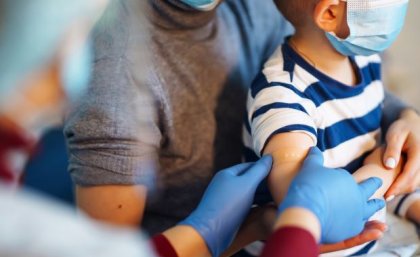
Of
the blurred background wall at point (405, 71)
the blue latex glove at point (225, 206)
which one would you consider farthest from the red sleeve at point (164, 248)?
the blurred background wall at point (405, 71)

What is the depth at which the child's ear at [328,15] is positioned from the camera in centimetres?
87

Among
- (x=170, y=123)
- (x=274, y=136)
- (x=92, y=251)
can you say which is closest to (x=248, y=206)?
(x=274, y=136)

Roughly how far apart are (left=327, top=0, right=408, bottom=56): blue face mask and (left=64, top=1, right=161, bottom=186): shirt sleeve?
0.32 m

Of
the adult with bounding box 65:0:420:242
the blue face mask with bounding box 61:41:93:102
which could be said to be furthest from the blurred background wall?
the blue face mask with bounding box 61:41:93:102

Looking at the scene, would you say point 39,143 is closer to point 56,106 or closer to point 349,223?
point 56,106

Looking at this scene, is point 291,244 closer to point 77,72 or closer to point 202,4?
point 77,72

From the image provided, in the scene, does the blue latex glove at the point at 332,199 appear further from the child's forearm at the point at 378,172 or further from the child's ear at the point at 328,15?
the child's ear at the point at 328,15

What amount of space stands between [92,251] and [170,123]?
0.42 meters

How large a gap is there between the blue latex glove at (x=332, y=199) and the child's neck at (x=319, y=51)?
22 cm

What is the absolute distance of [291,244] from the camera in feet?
2.01

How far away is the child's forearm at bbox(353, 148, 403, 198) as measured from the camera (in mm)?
846

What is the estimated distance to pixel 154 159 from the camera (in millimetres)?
925

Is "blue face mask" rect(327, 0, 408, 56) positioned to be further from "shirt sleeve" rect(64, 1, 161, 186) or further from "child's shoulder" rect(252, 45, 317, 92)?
"shirt sleeve" rect(64, 1, 161, 186)

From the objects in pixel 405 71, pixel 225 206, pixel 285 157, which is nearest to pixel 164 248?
pixel 225 206
